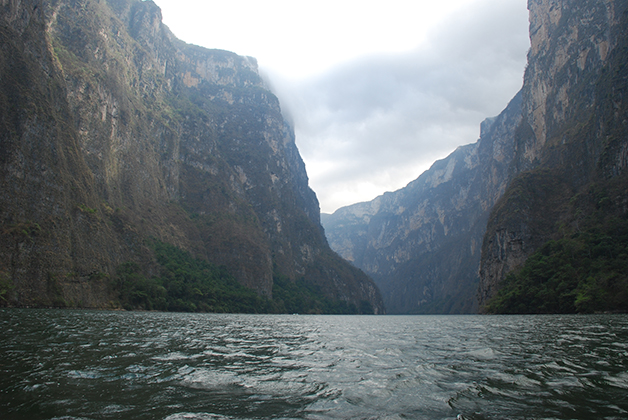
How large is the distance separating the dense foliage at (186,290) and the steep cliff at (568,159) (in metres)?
81.6

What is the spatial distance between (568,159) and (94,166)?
151 meters

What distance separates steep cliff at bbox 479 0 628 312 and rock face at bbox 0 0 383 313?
94.6 m

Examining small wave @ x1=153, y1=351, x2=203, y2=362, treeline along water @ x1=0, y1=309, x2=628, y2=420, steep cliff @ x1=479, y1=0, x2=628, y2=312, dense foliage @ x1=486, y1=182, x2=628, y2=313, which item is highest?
steep cliff @ x1=479, y1=0, x2=628, y2=312

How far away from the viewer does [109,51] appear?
476ft

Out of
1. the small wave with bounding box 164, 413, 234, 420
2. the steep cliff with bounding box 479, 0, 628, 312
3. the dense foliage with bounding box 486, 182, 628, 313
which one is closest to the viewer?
the small wave with bounding box 164, 413, 234, 420

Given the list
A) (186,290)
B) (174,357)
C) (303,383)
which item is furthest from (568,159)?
(174,357)

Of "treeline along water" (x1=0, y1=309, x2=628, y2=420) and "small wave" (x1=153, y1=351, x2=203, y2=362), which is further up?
"treeline along water" (x1=0, y1=309, x2=628, y2=420)

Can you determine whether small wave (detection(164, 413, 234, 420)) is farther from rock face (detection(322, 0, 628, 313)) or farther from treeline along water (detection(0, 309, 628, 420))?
rock face (detection(322, 0, 628, 313))

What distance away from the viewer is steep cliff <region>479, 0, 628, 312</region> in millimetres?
91519

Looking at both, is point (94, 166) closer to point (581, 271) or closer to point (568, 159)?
point (581, 271)

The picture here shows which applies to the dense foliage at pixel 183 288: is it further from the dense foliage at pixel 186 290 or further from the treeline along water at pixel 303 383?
the treeline along water at pixel 303 383

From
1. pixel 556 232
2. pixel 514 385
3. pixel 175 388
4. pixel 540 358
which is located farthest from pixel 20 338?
pixel 556 232

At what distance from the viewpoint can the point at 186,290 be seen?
4414 inches

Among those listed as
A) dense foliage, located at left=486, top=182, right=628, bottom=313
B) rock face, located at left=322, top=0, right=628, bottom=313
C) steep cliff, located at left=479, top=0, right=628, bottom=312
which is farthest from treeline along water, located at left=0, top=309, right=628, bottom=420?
rock face, located at left=322, top=0, right=628, bottom=313
